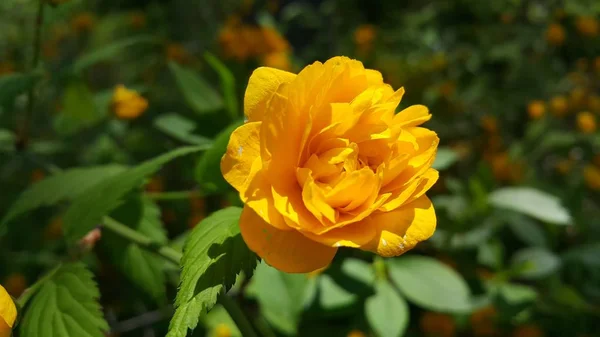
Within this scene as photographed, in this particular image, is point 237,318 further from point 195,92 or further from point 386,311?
point 195,92

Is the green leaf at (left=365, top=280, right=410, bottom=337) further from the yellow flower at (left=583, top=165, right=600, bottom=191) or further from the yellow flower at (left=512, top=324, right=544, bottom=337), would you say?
the yellow flower at (left=583, top=165, right=600, bottom=191)

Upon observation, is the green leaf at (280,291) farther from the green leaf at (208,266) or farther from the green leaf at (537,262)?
the green leaf at (537,262)

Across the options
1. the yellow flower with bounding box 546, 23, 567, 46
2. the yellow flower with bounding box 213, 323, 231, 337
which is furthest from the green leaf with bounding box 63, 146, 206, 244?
the yellow flower with bounding box 546, 23, 567, 46

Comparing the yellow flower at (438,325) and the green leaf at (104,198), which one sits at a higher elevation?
the green leaf at (104,198)

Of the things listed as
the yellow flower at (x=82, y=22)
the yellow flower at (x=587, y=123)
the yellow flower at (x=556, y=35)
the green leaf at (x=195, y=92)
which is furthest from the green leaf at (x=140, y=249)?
the yellow flower at (x=82, y=22)

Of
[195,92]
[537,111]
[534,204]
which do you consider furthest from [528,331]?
[195,92]

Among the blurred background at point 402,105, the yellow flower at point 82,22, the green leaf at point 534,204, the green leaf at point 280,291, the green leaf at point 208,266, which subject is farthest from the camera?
the yellow flower at point 82,22
